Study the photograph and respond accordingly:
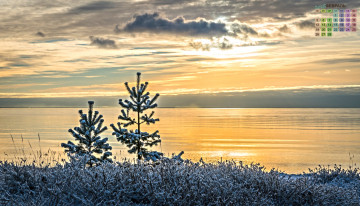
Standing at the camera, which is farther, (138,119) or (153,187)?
(138,119)

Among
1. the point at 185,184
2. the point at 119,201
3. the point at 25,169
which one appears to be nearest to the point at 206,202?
the point at 185,184

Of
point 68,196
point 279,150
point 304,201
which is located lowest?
point 279,150

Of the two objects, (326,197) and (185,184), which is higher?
(185,184)

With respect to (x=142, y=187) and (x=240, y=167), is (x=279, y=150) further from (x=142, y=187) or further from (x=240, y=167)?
(x=142, y=187)

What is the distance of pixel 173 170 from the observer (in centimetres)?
888

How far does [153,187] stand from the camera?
793cm

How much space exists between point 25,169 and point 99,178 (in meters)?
2.43

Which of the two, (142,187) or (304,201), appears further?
(304,201)

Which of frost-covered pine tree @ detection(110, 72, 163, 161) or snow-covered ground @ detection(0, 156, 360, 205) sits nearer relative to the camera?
snow-covered ground @ detection(0, 156, 360, 205)

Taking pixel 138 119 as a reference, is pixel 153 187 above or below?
below

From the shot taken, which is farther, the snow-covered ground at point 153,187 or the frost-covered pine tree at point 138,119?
the frost-covered pine tree at point 138,119

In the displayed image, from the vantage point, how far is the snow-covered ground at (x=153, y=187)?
7.61 m

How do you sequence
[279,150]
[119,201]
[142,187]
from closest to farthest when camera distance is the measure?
[119,201], [142,187], [279,150]

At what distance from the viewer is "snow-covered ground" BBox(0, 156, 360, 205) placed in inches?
299
